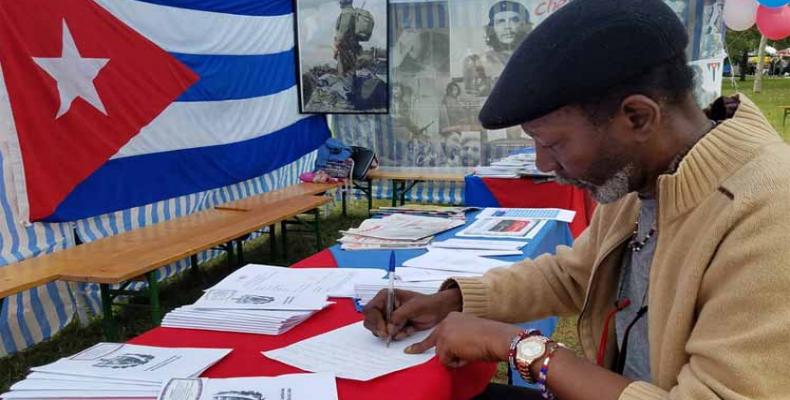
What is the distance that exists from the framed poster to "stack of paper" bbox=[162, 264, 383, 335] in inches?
197

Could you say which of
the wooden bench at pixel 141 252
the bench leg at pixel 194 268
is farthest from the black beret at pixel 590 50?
the bench leg at pixel 194 268

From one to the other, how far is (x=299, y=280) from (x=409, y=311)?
Result: 500 millimetres

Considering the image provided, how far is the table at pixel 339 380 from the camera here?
42.5 inches

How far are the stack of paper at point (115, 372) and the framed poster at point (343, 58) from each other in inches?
218

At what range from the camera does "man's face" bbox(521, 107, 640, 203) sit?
35.7 inches

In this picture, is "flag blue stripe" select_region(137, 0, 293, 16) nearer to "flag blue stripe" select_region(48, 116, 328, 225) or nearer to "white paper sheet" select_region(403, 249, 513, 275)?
"flag blue stripe" select_region(48, 116, 328, 225)

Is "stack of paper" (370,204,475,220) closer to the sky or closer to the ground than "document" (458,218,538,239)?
closer to the sky

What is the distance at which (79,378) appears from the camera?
108 cm

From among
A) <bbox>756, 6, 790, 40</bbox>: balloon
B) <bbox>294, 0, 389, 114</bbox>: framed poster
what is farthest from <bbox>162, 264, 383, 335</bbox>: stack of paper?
<bbox>756, 6, 790, 40</bbox>: balloon

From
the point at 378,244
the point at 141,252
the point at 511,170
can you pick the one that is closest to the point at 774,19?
the point at 511,170

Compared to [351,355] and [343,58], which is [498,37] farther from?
[351,355]

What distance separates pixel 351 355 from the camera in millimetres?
1206

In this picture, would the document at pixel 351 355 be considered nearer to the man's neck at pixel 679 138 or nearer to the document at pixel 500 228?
the man's neck at pixel 679 138

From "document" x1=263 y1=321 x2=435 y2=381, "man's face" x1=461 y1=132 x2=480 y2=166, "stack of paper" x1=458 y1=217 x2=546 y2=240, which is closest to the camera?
"document" x1=263 y1=321 x2=435 y2=381
